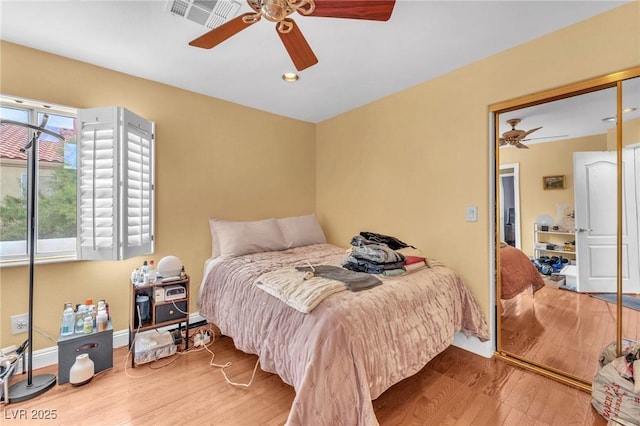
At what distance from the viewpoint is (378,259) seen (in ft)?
6.68

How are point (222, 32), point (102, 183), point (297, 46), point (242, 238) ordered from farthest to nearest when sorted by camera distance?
point (242, 238) → point (102, 183) → point (297, 46) → point (222, 32)

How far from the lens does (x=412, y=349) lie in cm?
168

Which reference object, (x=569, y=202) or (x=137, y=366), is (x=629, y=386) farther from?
(x=137, y=366)

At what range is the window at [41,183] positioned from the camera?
80.7 inches

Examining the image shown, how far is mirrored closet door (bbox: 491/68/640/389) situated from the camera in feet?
5.61

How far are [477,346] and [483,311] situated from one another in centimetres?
30

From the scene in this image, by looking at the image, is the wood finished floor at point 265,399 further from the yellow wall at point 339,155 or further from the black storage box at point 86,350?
the yellow wall at point 339,155

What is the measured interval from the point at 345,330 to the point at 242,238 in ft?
5.53

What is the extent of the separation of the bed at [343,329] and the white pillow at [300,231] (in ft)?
2.16

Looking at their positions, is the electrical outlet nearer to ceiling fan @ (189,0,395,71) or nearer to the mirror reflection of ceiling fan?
ceiling fan @ (189,0,395,71)

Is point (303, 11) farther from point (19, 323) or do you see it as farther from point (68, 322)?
point (19, 323)

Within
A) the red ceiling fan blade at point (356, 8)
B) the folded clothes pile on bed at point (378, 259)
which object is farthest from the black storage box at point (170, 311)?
the red ceiling fan blade at point (356, 8)

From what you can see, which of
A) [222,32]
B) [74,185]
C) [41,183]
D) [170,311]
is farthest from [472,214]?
[41,183]

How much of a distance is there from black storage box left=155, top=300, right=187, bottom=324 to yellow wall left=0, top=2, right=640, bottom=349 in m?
0.54
